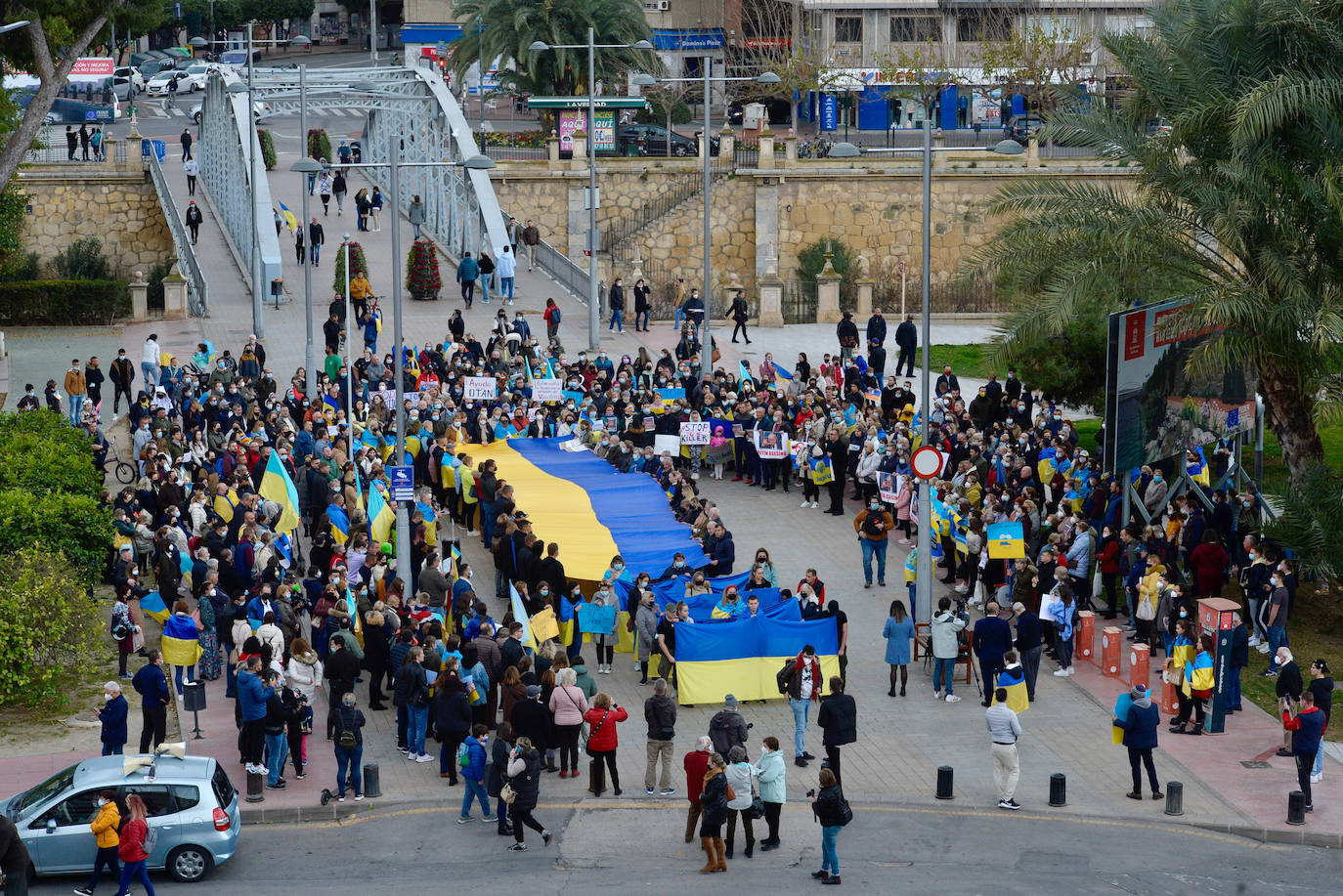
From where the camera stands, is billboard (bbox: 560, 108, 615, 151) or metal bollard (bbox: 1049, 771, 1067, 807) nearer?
metal bollard (bbox: 1049, 771, 1067, 807)

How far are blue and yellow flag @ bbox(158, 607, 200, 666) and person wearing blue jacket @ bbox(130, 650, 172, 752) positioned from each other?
123 cm

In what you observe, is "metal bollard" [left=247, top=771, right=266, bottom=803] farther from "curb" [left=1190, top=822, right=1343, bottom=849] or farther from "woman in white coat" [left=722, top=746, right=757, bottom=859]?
"curb" [left=1190, top=822, right=1343, bottom=849]

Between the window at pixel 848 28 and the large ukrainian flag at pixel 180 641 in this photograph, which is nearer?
the large ukrainian flag at pixel 180 641

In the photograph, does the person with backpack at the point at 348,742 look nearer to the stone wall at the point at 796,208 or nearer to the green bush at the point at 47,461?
the green bush at the point at 47,461

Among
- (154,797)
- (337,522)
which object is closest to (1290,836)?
(154,797)

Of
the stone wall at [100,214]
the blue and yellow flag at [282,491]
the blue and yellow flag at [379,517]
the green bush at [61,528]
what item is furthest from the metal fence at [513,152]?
the green bush at [61,528]

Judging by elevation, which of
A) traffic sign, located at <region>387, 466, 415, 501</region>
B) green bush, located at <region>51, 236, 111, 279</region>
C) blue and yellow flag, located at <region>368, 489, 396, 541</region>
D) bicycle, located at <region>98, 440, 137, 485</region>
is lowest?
bicycle, located at <region>98, 440, 137, 485</region>

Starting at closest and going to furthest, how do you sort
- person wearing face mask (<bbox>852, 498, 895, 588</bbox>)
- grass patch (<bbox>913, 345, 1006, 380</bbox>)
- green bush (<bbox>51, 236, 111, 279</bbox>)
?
person wearing face mask (<bbox>852, 498, 895, 588</bbox>) → grass patch (<bbox>913, 345, 1006, 380</bbox>) → green bush (<bbox>51, 236, 111, 279</bbox>)

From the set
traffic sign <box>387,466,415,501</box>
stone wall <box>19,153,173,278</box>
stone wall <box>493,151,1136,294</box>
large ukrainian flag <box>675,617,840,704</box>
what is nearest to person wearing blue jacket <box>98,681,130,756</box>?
traffic sign <box>387,466,415,501</box>

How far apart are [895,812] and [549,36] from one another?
41.8m

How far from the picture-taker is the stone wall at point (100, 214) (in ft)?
174

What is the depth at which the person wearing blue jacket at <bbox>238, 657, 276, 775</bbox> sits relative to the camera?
1770 centimetres

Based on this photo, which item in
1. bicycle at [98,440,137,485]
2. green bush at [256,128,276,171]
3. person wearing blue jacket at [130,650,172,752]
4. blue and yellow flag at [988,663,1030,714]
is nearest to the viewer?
person wearing blue jacket at [130,650,172,752]

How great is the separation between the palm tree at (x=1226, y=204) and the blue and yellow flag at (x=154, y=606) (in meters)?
11.8
